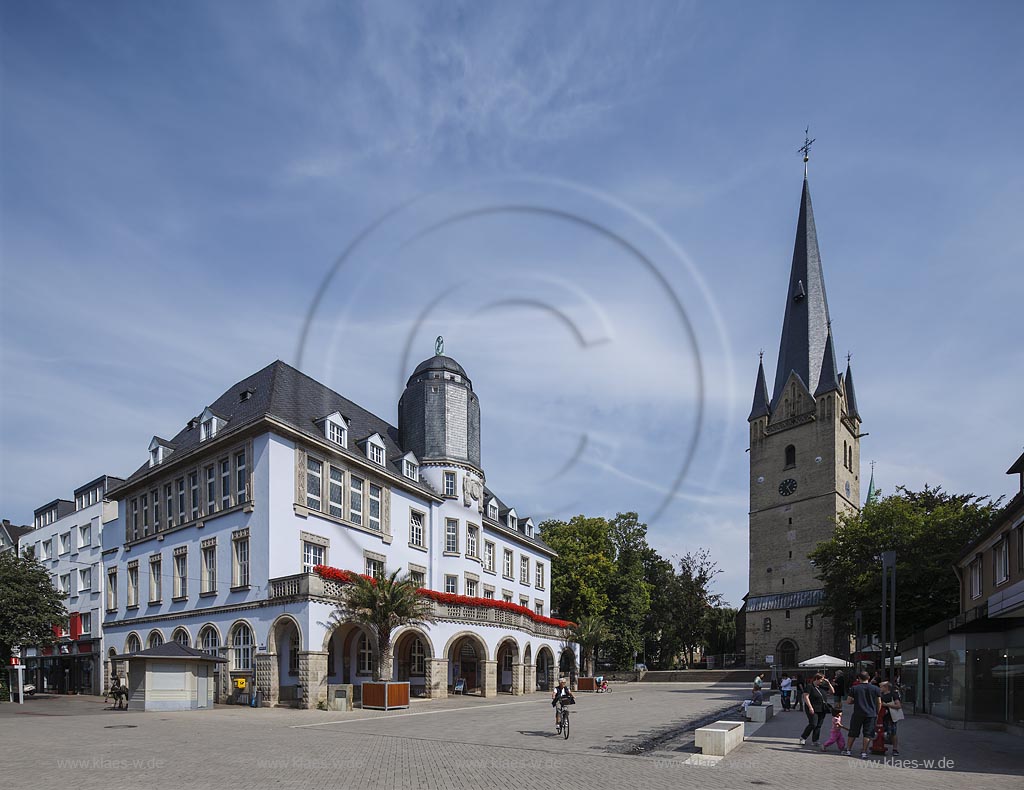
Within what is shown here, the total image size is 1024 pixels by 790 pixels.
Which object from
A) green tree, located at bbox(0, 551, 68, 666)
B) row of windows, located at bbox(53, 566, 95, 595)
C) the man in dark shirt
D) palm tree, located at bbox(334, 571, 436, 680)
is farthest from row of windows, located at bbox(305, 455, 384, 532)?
the man in dark shirt

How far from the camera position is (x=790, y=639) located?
3383 inches

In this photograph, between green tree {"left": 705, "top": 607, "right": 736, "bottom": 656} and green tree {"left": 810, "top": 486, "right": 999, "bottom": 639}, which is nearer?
green tree {"left": 810, "top": 486, "right": 999, "bottom": 639}

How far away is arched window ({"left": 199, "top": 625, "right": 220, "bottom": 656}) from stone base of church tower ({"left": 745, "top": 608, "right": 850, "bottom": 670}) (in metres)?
62.6

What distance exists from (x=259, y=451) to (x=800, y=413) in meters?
70.1

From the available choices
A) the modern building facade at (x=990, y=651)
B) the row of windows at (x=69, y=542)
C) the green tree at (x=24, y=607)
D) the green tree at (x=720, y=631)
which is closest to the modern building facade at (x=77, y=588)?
the row of windows at (x=69, y=542)

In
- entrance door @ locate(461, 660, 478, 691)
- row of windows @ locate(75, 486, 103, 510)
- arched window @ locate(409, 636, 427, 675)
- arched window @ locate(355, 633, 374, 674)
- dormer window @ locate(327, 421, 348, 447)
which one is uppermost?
dormer window @ locate(327, 421, 348, 447)

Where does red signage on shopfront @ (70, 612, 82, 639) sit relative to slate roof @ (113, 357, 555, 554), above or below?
below

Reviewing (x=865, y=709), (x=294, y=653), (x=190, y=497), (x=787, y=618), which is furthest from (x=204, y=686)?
(x=787, y=618)

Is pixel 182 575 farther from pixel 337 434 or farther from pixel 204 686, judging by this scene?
pixel 337 434

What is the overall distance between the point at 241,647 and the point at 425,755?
22.4 metres

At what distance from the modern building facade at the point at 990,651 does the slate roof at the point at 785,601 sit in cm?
5350

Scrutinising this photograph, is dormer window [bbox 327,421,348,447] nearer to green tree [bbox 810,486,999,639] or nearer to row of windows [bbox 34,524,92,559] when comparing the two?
row of windows [bbox 34,524,92,559]

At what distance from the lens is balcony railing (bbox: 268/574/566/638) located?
35.2 meters

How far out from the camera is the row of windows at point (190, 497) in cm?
3969
